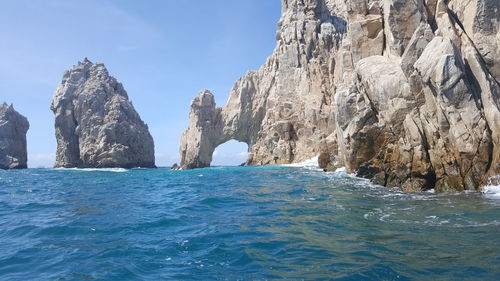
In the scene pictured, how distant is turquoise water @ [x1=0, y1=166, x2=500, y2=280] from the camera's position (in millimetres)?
8586

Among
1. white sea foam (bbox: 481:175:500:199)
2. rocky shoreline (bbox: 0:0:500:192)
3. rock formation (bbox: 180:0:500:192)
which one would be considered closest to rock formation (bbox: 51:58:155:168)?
rocky shoreline (bbox: 0:0:500:192)

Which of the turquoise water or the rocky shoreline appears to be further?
the rocky shoreline

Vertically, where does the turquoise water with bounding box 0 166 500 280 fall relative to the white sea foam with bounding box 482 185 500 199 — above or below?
→ below

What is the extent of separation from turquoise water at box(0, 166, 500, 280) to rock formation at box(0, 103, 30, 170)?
120 meters

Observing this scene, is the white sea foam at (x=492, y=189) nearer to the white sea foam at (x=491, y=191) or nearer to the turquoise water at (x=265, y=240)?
the white sea foam at (x=491, y=191)

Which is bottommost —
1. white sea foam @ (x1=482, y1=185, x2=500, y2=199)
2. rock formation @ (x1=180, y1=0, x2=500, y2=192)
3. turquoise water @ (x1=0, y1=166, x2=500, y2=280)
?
turquoise water @ (x1=0, y1=166, x2=500, y2=280)

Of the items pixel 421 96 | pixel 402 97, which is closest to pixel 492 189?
pixel 421 96

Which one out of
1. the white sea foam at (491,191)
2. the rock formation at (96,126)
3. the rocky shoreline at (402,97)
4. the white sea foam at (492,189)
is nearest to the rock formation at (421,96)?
the rocky shoreline at (402,97)

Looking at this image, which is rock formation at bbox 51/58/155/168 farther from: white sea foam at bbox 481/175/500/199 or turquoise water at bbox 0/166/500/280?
white sea foam at bbox 481/175/500/199

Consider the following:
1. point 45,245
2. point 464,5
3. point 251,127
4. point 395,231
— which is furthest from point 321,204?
point 251,127

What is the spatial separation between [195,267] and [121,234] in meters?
5.00

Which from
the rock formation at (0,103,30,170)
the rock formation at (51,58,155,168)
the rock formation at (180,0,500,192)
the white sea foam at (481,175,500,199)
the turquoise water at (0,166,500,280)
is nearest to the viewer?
the turquoise water at (0,166,500,280)

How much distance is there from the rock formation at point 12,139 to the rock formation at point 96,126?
71.5ft

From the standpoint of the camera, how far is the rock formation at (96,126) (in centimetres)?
10100
